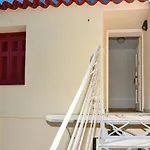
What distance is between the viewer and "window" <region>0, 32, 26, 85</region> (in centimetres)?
504

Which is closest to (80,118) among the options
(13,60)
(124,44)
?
(13,60)

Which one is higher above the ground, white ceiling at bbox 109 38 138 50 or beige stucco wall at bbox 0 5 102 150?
white ceiling at bbox 109 38 138 50

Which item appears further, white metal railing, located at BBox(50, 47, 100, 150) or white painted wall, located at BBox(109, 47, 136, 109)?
white painted wall, located at BBox(109, 47, 136, 109)

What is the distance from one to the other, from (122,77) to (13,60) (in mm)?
4517

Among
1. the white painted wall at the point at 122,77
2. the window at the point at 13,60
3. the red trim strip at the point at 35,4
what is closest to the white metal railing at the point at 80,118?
the red trim strip at the point at 35,4

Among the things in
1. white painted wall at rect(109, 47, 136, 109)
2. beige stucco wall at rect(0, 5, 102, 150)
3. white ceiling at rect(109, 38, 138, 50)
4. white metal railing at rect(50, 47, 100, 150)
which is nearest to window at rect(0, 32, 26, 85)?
beige stucco wall at rect(0, 5, 102, 150)

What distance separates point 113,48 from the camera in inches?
331

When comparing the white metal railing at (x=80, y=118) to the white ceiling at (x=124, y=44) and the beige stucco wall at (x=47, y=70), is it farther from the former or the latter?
the white ceiling at (x=124, y=44)

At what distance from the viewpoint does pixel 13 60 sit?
200 inches

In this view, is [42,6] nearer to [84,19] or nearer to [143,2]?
[84,19]

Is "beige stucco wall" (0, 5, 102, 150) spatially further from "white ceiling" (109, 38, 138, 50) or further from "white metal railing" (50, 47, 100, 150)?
"white ceiling" (109, 38, 138, 50)

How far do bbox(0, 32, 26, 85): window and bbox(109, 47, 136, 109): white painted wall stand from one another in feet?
13.5

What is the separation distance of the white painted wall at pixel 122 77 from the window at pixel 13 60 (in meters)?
4.13

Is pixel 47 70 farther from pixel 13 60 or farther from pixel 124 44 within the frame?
pixel 124 44
